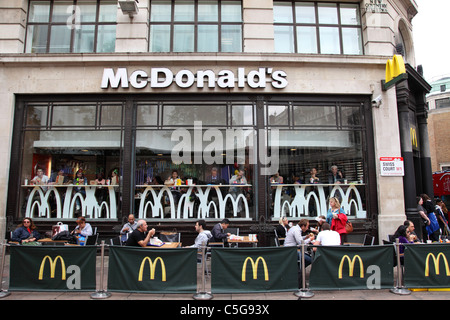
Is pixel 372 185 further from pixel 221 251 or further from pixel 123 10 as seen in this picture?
pixel 123 10

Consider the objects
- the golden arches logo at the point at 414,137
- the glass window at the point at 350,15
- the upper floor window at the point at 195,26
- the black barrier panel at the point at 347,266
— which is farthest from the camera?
the golden arches logo at the point at 414,137

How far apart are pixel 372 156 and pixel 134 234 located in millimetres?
8818

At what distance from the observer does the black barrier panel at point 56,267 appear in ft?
19.2

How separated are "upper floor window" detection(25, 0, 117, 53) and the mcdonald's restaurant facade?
44 millimetres

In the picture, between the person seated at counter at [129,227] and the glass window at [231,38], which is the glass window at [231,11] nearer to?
the glass window at [231,38]

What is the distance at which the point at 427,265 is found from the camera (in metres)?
6.06

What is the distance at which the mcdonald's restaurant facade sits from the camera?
34.7 feet

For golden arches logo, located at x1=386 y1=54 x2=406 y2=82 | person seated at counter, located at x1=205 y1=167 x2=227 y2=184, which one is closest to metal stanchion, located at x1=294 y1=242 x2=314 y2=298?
person seated at counter, located at x1=205 y1=167 x2=227 y2=184

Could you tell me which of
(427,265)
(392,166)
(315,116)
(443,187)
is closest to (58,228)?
(315,116)

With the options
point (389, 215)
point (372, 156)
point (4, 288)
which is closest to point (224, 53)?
point (372, 156)

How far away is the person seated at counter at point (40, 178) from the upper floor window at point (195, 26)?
6273 millimetres

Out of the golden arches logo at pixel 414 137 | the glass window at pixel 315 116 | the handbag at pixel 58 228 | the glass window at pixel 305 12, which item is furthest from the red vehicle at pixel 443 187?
the handbag at pixel 58 228

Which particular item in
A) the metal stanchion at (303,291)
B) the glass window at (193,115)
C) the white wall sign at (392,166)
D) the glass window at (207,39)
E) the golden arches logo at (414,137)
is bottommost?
the metal stanchion at (303,291)

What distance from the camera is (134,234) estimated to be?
707 cm
